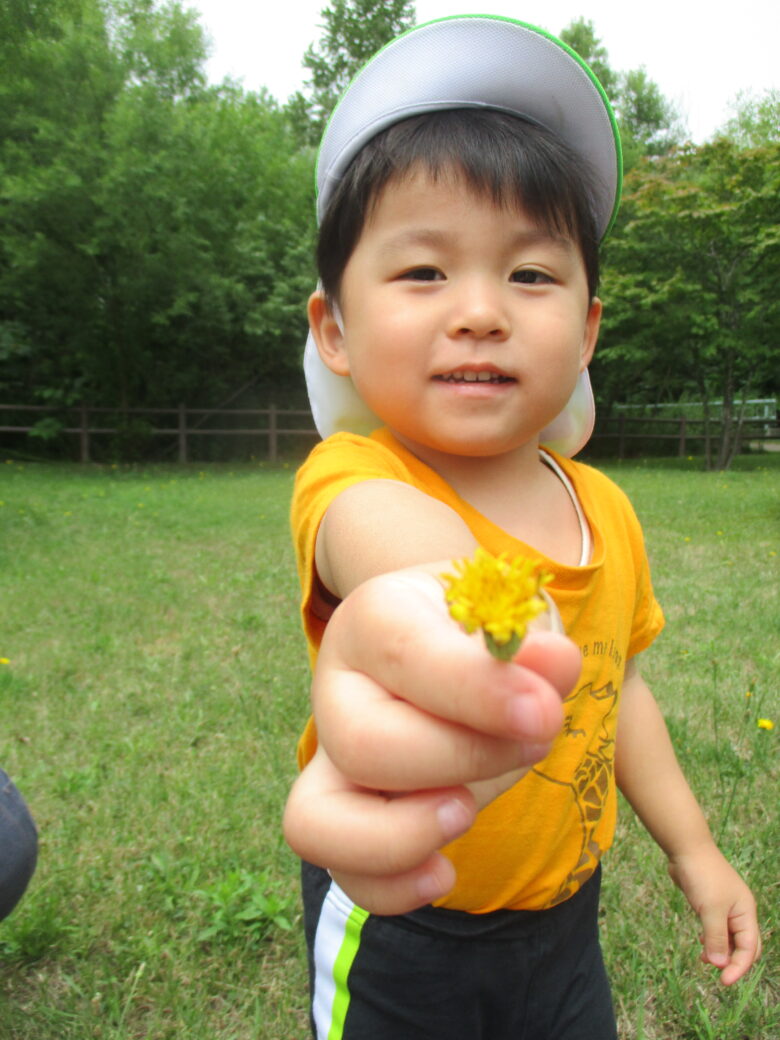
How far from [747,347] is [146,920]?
16.5 meters

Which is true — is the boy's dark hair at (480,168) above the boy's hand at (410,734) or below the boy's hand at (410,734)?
above

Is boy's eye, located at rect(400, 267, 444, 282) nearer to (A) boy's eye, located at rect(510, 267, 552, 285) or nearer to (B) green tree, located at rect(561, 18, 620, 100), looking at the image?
(A) boy's eye, located at rect(510, 267, 552, 285)

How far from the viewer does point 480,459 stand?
118 centimetres

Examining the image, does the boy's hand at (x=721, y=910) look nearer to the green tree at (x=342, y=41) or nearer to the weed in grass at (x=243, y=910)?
the weed in grass at (x=243, y=910)

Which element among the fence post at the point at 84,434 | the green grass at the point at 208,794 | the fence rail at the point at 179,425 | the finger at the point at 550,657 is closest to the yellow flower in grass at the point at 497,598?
the finger at the point at 550,657

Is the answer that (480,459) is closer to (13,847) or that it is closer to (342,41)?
(13,847)

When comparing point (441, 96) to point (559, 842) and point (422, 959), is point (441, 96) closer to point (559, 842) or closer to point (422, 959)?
point (559, 842)

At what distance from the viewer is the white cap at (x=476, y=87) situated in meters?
1.13

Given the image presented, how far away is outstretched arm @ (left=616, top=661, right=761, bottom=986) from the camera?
54.1 inches

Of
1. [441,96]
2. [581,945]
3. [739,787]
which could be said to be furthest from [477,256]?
[739,787]

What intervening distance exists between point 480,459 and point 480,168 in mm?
368

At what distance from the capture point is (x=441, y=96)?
3.71 feet

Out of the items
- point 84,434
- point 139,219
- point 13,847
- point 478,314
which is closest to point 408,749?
point 478,314

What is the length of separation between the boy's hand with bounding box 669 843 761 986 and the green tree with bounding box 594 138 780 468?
49.9 feet
